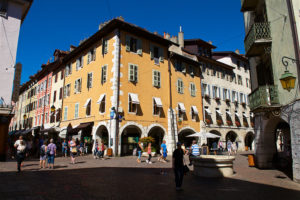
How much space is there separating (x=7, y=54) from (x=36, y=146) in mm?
8292

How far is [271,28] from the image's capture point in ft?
34.8

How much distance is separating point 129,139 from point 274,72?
13.8 m

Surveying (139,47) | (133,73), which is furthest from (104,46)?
(133,73)

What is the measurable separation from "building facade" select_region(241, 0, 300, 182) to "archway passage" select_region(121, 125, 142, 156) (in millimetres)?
11254

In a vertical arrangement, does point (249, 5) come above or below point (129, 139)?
above

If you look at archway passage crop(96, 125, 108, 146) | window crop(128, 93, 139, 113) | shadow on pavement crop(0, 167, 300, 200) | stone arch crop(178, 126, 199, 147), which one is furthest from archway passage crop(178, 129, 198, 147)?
shadow on pavement crop(0, 167, 300, 200)

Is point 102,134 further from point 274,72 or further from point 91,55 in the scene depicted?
point 274,72

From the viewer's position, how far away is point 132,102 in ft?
65.4

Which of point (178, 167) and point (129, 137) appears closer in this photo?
point (178, 167)

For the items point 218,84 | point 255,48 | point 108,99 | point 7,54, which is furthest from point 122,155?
point 218,84

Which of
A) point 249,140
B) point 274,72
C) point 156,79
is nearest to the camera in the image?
point 274,72

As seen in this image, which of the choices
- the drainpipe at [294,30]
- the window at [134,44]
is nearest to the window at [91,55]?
the window at [134,44]

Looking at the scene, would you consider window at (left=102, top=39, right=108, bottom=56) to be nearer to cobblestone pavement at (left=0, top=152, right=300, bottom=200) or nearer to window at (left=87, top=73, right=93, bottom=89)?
window at (left=87, top=73, right=93, bottom=89)

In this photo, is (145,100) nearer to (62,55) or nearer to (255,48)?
(255,48)
